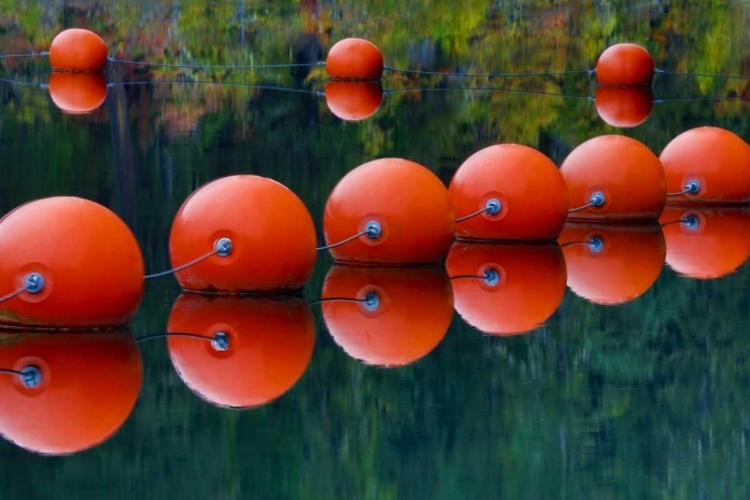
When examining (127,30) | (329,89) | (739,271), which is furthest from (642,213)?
(127,30)

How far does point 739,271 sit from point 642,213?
2077 mm

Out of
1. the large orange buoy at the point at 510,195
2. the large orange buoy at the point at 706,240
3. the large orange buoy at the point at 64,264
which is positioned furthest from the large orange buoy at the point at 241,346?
the large orange buoy at the point at 706,240

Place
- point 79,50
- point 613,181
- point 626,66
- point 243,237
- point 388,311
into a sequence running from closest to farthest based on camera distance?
point 243,237, point 388,311, point 613,181, point 79,50, point 626,66

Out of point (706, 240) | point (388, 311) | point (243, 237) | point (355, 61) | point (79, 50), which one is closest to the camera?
point (243, 237)

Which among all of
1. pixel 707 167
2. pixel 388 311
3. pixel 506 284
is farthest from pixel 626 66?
pixel 388 311

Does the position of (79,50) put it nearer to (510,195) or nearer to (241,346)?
(510,195)

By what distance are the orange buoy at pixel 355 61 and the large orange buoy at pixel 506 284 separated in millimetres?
15353

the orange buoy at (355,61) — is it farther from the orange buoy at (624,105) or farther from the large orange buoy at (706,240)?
the large orange buoy at (706,240)

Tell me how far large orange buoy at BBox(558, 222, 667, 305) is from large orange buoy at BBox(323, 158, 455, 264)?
1.13 m

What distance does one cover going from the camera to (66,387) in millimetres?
8008

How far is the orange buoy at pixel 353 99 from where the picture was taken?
23188 mm

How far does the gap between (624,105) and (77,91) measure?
9.32 m

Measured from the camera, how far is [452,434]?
294 inches

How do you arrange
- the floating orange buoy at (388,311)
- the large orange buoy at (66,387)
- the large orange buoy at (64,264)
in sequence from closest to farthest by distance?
the large orange buoy at (66,387), the large orange buoy at (64,264), the floating orange buoy at (388,311)
